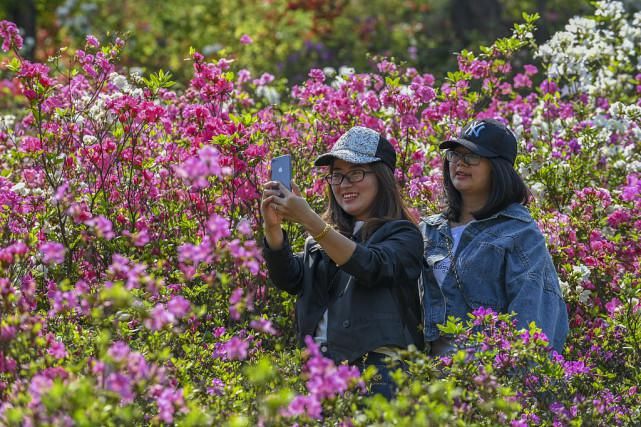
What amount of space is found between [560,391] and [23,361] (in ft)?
5.76

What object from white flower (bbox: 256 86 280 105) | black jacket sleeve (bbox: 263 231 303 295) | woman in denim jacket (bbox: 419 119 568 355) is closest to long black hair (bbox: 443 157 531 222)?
woman in denim jacket (bbox: 419 119 568 355)

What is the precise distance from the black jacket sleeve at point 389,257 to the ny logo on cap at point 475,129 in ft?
1.74

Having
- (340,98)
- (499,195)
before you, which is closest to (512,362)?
(499,195)

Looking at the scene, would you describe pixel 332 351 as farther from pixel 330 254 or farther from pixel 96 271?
pixel 96 271

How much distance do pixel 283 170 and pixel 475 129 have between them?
103cm

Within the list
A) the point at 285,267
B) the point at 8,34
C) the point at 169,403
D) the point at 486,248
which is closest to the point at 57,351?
the point at 169,403

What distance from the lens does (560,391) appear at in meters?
3.33

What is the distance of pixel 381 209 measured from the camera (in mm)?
3957

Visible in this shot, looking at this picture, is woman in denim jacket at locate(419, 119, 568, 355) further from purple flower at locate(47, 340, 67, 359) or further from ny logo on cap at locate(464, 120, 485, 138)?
purple flower at locate(47, 340, 67, 359)

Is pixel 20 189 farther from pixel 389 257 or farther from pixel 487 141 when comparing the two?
pixel 487 141

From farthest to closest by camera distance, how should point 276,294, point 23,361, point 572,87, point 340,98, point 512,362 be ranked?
1. point 572,87
2. point 340,98
3. point 276,294
4. point 512,362
5. point 23,361

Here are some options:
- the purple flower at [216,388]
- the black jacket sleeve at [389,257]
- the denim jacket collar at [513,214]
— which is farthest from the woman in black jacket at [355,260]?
the purple flower at [216,388]

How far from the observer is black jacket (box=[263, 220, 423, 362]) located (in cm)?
362

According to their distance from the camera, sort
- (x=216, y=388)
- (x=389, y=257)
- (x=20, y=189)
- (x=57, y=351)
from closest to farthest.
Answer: (x=57, y=351) < (x=216, y=388) < (x=389, y=257) < (x=20, y=189)
